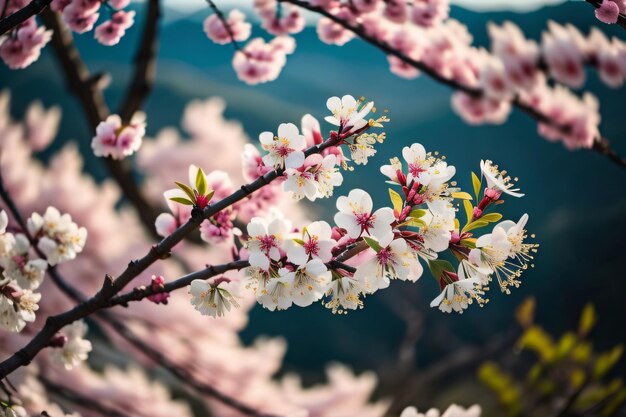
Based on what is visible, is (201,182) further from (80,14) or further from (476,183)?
(80,14)

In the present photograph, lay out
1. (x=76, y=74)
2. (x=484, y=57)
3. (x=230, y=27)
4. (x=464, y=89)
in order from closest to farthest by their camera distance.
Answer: (x=464, y=89) → (x=484, y=57) → (x=230, y=27) → (x=76, y=74)

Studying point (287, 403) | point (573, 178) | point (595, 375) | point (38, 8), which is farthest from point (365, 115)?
point (573, 178)

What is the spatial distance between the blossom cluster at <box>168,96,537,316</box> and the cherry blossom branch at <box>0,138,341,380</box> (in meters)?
0.01

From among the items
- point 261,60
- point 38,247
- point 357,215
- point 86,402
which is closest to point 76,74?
point 261,60

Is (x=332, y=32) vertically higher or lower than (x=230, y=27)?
lower

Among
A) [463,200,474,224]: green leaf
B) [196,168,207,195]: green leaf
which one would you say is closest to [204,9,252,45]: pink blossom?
[196,168,207,195]: green leaf

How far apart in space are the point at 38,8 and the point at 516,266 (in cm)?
64

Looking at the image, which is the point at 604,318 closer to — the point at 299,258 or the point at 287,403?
the point at 287,403

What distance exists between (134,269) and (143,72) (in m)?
0.96

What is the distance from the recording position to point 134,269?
58 centimetres

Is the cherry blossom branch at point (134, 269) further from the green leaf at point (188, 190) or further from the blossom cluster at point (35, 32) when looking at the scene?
the blossom cluster at point (35, 32)

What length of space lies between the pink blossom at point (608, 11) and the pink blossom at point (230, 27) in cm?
75

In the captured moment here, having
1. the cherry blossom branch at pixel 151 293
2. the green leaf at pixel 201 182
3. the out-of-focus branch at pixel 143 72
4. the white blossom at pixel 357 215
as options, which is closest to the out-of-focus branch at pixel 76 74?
the out-of-focus branch at pixel 143 72

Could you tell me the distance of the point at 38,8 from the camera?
0.64 metres
